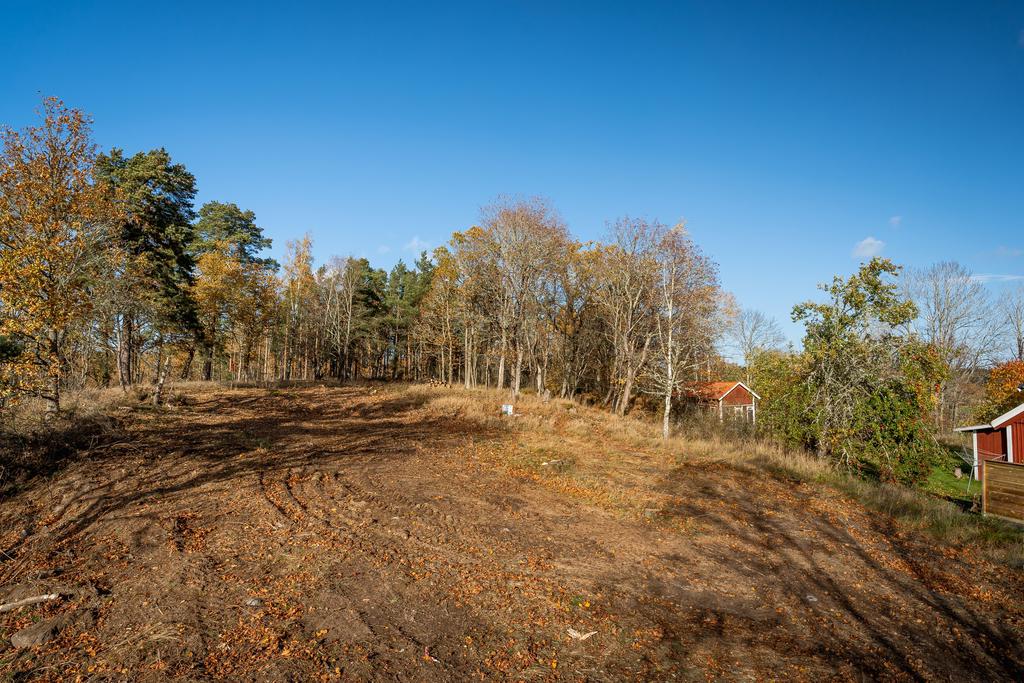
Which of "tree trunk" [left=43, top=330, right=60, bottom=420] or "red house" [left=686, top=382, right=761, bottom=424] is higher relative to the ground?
"tree trunk" [left=43, top=330, right=60, bottom=420]

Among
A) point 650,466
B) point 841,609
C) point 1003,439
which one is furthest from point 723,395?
point 841,609

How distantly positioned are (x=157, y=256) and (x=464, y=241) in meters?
16.4

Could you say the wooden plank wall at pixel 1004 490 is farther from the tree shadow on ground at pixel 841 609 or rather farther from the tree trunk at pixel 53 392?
the tree trunk at pixel 53 392

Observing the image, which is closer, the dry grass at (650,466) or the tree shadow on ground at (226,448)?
the tree shadow on ground at (226,448)

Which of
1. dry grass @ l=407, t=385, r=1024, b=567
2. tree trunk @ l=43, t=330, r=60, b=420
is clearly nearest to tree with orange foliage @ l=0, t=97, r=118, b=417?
tree trunk @ l=43, t=330, r=60, b=420

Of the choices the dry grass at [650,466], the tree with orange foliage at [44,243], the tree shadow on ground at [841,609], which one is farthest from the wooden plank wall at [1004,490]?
the tree with orange foliage at [44,243]

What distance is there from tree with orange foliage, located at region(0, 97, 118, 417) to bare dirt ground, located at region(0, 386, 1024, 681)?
2.43 meters

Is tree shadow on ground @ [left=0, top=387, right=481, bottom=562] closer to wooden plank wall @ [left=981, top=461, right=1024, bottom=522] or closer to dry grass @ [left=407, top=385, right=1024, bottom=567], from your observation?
dry grass @ [left=407, top=385, right=1024, bottom=567]

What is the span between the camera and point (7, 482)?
8.27 m

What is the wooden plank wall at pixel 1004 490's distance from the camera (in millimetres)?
13391

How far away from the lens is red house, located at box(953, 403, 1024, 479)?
2225 cm

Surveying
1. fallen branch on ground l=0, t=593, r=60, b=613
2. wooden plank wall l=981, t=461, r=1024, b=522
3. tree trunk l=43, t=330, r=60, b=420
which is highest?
tree trunk l=43, t=330, r=60, b=420

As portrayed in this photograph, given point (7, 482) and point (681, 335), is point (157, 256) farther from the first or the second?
point (681, 335)

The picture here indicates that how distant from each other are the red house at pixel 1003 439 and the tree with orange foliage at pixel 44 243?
32555mm
